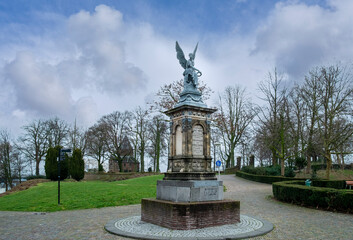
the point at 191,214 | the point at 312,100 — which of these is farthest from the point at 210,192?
the point at 312,100

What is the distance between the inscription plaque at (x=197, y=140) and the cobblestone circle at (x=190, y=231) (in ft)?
8.35

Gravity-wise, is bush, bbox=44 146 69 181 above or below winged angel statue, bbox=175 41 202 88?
below

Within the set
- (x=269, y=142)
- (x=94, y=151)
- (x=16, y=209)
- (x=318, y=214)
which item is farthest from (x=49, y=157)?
(x=318, y=214)

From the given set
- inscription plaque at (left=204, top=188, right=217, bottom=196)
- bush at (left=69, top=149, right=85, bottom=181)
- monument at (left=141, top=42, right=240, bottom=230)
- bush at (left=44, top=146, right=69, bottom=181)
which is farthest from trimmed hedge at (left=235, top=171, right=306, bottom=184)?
bush at (left=44, top=146, right=69, bottom=181)

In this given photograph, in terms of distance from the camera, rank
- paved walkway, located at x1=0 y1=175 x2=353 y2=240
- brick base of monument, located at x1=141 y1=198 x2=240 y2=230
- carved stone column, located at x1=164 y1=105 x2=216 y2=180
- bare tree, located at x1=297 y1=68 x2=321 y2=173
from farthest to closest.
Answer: bare tree, located at x1=297 y1=68 x2=321 y2=173
carved stone column, located at x1=164 y1=105 x2=216 y2=180
brick base of monument, located at x1=141 y1=198 x2=240 y2=230
paved walkway, located at x1=0 y1=175 x2=353 y2=240

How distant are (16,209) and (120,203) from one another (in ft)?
16.1

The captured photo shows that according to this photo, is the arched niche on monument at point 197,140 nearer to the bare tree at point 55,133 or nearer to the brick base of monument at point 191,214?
the brick base of monument at point 191,214

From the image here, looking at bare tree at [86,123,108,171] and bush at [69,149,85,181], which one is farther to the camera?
bare tree at [86,123,108,171]

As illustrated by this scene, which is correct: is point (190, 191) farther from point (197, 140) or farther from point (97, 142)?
point (97, 142)

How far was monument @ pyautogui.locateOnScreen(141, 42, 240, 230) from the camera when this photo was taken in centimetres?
836

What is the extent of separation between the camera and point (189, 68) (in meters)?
10.9

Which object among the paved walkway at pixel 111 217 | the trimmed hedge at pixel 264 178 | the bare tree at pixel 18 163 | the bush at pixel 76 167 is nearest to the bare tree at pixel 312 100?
the trimmed hedge at pixel 264 178

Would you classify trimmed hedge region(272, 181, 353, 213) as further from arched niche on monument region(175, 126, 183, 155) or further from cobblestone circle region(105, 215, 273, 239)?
arched niche on monument region(175, 126, 183, 155)

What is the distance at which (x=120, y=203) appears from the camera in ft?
48.7
